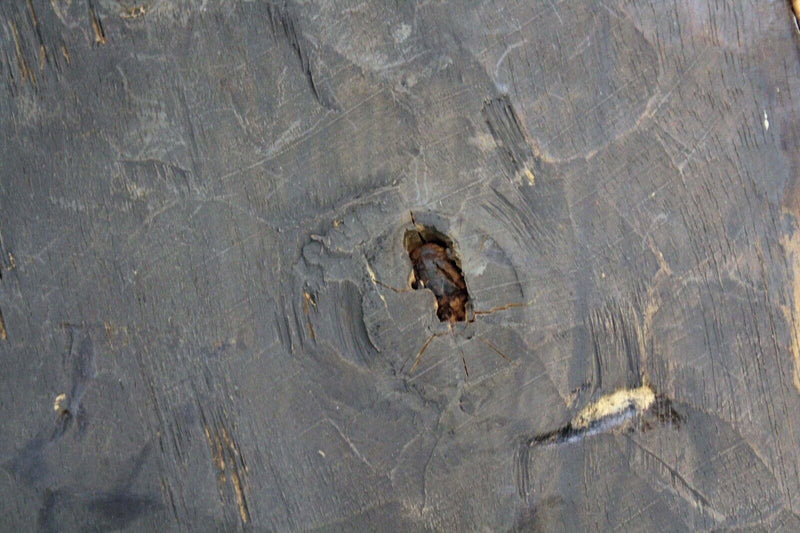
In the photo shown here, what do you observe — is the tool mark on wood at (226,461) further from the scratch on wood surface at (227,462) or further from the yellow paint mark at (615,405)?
the yellow paint mark at (615,405)

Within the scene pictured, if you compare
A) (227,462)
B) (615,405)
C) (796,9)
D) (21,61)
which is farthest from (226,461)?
(796,9)

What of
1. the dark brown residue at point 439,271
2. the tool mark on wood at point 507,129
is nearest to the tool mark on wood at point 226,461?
the dark brown residue at point 439,271

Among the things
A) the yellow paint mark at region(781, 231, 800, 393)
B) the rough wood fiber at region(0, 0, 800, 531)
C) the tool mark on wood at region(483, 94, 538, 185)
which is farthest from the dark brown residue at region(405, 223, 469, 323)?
the yellow paint mark at region(781, 231, 800, 393)

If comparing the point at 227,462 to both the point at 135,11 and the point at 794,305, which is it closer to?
the point at 135,11

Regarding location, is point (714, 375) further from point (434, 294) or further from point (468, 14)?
point (468, 14)

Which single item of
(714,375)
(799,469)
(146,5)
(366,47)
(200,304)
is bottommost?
(799,469)

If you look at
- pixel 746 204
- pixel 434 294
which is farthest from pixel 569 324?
pixel 746 204

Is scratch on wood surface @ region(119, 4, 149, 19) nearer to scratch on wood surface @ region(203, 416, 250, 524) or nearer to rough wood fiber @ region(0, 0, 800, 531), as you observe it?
rough wood fiber @ region(0, 0, 800, 531)
